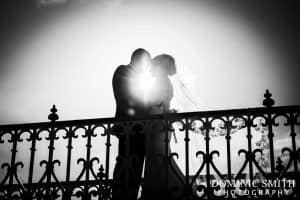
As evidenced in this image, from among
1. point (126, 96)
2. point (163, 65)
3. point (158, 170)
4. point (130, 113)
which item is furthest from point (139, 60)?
point (158, 170)

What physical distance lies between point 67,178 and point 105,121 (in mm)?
1154

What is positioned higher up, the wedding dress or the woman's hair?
the woman's hair

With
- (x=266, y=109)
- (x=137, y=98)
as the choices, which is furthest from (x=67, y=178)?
(x=266, y=109)

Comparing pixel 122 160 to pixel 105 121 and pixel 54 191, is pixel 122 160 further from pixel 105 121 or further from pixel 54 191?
pixel 54 191

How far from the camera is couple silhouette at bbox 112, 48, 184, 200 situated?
6.90 m

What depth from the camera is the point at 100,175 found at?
7.04 metres

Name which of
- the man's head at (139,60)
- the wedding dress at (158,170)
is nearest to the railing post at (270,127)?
the wedding dress at (158,170)

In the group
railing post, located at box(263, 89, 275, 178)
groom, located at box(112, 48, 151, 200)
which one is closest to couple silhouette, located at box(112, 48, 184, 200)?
groom, located at box(112, 48, 151, 200)

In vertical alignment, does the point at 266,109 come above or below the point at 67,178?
above

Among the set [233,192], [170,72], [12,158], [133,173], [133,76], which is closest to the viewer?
[233,192]

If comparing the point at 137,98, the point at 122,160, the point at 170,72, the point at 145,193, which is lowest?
the point at 145,193

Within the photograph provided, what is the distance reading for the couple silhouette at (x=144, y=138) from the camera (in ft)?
22.6

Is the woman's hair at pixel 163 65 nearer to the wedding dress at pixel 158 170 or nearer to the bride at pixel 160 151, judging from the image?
the bride at pixel 160 151

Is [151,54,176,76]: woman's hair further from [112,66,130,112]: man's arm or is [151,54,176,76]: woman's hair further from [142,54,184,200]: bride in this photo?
[112,66,130,112]: man's arm
